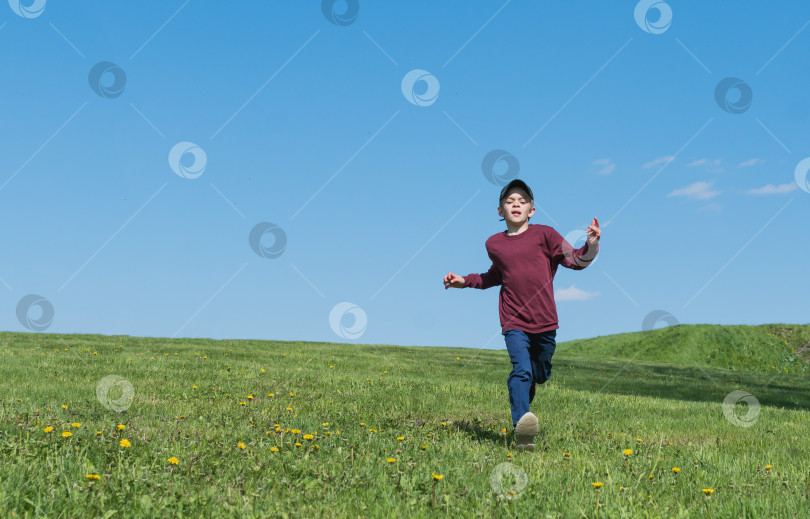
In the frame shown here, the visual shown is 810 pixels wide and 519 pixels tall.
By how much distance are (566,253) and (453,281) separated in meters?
1.18

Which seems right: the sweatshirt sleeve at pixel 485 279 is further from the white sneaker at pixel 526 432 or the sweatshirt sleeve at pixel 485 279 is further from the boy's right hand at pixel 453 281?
the white sneaker at pixel 526 432

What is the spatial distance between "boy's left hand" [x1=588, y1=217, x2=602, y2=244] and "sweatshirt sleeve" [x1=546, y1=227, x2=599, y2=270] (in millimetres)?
123

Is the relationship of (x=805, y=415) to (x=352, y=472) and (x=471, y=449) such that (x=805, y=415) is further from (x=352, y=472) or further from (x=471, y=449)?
(x=352, y=472)

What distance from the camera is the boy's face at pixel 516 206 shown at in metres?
6.34

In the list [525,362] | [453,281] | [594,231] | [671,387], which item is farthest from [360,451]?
[671,387]

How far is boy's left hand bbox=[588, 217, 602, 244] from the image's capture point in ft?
19.1

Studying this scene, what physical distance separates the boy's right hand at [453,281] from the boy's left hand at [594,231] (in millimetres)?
1377

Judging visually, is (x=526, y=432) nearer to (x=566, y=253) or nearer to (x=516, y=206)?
(x=566, y=253)

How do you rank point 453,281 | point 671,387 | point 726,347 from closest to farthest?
point 453,281 → point 671,387 → point 726,347

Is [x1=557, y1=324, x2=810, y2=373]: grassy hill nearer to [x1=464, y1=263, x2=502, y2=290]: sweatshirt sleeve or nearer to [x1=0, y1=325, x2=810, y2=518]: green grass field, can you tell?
[x1=0, y1=325, x2=810, y2=518]: green grass field

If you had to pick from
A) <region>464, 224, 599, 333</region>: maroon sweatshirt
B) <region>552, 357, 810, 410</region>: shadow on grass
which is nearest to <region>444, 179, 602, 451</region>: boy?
<region>464, 224, 599, 333</region>: maroon sweatshirt

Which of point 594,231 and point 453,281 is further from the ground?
point 594,231

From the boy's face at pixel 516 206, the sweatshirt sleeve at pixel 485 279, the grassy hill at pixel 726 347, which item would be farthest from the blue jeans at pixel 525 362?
the grassy hill at pixel 726 347

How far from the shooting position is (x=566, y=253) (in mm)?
6195
